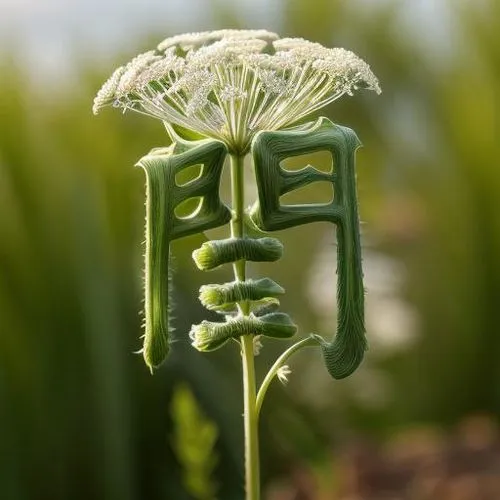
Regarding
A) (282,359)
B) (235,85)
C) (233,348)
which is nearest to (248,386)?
(282,359)

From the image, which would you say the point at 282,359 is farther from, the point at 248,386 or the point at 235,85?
the point at 235,85

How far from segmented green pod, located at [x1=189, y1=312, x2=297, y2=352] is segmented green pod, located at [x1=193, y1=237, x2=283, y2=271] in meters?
0.03

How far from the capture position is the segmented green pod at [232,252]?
18.9 inches

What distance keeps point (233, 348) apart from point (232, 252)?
1.65 m

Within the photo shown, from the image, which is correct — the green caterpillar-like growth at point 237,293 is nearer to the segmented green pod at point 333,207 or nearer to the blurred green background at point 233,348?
the segmented green pod at point 333,207

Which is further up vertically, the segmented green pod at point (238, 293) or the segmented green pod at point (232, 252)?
the segmented green pod at point (232, 252)

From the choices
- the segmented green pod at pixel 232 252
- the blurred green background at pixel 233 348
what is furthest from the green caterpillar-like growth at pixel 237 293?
the blurred green background at pixel 233 348

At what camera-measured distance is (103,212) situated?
79.4 inches

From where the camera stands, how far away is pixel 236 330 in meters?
0.48

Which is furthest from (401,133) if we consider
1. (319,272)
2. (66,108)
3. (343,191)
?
(343,191)

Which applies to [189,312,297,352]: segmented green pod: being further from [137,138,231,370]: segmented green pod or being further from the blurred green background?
the blurred green background

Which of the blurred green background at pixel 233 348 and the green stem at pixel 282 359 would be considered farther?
the blurred green background at pixel 233 348

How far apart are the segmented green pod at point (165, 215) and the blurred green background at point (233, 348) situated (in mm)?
1162

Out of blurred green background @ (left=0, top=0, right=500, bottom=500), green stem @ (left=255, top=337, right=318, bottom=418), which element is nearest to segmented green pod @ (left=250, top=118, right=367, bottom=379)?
green stem @ (left=255, top=337, right=318, bottom=418)
